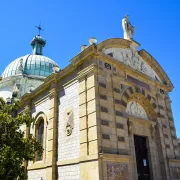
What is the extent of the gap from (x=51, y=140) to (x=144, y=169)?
20.0ft

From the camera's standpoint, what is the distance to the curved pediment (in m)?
14.5

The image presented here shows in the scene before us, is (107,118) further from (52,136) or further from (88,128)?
(52,136)

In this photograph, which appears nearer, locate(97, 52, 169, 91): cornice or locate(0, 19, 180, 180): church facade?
locate(0, 19, 180, 180): church facade

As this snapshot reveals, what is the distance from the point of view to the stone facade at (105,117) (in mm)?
11719

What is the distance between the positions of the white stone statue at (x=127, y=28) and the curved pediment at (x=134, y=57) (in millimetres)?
788

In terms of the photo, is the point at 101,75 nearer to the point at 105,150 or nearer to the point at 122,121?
the point at 122,121

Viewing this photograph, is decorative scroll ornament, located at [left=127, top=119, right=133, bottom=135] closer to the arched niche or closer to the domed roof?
the arched niche

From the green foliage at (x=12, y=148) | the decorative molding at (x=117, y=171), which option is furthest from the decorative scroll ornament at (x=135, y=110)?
the green foliage at (x=12, y=148)

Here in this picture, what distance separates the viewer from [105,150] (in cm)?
1141

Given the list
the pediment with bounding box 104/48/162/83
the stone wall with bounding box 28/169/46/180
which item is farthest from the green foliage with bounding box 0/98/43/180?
the pediment with bounding box 104/48/162/83

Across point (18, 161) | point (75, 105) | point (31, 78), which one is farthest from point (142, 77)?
point (31, 78)

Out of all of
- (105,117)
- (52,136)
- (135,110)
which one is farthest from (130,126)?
(52,136)

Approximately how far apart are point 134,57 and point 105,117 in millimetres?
6183

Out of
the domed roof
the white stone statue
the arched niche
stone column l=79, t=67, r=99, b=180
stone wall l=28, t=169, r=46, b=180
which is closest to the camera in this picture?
stone column l=79, t=67, r=99, b=180
